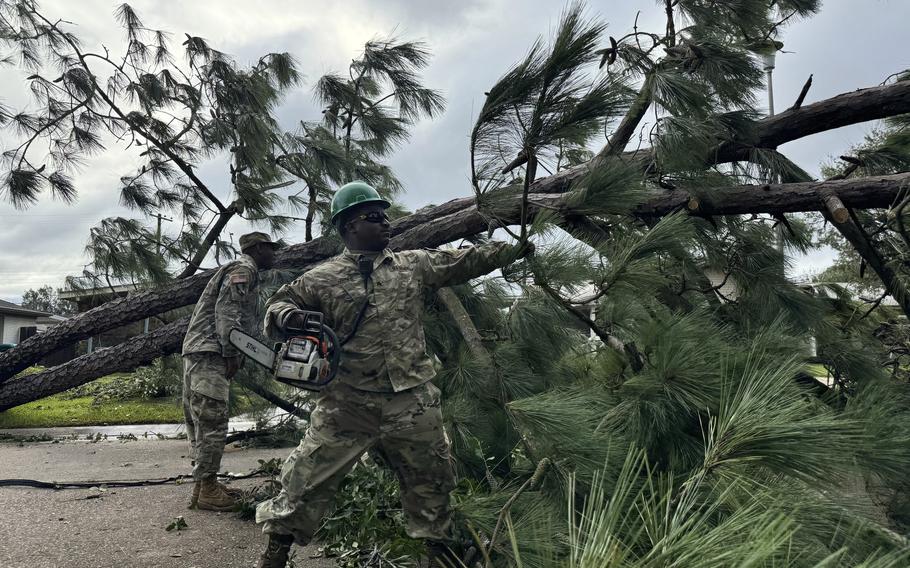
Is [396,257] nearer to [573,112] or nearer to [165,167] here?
[573,112]

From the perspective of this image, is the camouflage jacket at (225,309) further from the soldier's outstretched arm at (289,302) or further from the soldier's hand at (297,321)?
the soldier's hand at (297,321)

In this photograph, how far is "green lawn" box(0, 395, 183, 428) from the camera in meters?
8.95

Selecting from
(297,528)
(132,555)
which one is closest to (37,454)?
(132,555)

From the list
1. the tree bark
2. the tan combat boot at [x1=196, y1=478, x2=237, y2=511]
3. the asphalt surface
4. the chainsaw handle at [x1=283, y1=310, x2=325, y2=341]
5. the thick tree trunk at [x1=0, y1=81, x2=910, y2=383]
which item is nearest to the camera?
the chainsaw handle at [x1=283, y1=310, x2=325, y2=341]

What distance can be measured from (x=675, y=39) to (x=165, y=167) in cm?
528

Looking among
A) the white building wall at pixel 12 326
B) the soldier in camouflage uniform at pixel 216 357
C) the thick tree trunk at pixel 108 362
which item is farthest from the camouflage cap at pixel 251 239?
the white building wall at pixel 12 326

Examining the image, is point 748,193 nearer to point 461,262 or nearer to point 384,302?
point 461,262

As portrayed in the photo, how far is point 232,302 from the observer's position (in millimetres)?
3947

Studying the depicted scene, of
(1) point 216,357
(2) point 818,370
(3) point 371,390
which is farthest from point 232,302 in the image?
(2) point 818,370

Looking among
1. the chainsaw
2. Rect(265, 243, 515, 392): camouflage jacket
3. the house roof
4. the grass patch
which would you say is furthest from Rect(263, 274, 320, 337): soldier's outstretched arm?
the house roof

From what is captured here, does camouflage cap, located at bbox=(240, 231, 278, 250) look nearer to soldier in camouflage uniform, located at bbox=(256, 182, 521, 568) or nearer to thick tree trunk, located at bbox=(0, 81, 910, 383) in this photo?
thick tree trunk, located at bbox=(0, 81, 910, 383)

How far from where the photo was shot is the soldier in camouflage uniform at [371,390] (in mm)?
2400

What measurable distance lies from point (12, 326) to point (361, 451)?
1128 inches

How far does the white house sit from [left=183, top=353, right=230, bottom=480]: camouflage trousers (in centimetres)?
2475
